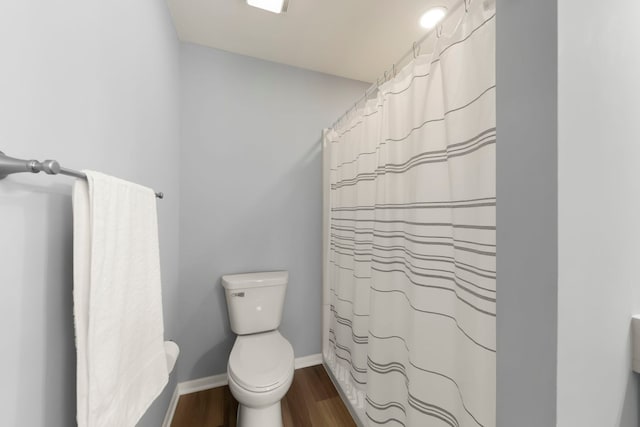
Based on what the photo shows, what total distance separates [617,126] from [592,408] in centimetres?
57

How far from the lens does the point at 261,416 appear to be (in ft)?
4.00

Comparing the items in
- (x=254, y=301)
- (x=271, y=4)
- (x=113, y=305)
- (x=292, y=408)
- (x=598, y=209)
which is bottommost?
(x=292, y=408)

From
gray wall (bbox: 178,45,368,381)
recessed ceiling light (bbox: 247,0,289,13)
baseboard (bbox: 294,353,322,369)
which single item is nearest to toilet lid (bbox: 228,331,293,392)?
gray wall (bbox: 178,45,368,381)

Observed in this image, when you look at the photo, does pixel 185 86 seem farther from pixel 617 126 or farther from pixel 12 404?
pixel 617 126

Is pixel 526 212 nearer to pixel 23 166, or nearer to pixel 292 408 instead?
pixel 23 166

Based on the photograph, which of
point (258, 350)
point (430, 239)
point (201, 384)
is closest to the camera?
point (430, 239)

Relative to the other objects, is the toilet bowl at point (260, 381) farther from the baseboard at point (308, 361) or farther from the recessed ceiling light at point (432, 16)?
the recessed ceiling light at point (432, 16)

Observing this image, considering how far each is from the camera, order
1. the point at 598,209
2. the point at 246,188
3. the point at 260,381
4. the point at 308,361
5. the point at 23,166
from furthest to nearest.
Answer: the point at 308,361 → the point at 246,188 → the point at 260,381 → the point at 598,209 → the point at 23,166

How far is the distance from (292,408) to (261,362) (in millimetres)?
472

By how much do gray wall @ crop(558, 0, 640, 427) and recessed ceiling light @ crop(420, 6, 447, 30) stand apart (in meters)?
1.08

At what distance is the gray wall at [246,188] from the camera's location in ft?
5.50

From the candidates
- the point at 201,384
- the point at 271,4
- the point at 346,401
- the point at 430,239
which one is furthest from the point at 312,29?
the point at 201,384

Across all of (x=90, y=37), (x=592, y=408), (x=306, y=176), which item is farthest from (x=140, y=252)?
(x=306, y=176)

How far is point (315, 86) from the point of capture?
6.46ft
